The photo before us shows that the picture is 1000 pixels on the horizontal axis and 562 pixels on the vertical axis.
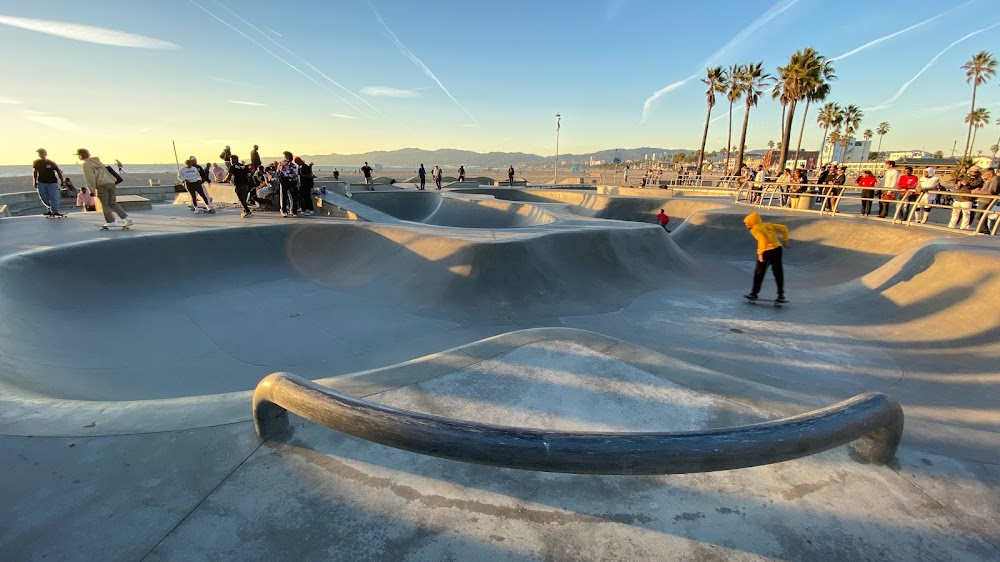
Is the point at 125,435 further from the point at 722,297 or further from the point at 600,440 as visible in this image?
the point at 722,297

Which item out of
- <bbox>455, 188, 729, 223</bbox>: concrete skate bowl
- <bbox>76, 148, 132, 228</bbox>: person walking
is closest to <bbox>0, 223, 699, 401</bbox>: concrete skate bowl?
<bbox>76, 148, 132, 228</bbox>: person walking

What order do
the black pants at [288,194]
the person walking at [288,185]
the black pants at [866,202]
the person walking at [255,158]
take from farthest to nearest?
the person walking at [255,158] < the black pants at [866,202] < the black pants at [288,194] < the person walking at [288,185]

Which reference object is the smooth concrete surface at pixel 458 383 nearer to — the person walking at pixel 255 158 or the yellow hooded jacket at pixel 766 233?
the yellow hooded jacket at pixel 766 233

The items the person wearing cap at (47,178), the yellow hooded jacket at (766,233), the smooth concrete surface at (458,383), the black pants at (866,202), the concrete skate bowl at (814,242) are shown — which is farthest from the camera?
the black pants at (866,202)

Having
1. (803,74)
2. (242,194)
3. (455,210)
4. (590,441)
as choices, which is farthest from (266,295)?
(803,74)

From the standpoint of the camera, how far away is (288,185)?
12.7 m

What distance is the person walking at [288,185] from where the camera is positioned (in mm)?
12352

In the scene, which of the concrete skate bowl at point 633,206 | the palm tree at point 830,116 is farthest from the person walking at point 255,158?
the palm tree at point 830,116

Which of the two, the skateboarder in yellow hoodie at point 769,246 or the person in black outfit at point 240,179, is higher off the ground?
the person in black outfit at point 240,179

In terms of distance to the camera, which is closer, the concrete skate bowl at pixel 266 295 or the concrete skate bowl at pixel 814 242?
the concrete skate bowl at pixel 266 295

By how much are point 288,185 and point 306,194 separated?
2.70 ft

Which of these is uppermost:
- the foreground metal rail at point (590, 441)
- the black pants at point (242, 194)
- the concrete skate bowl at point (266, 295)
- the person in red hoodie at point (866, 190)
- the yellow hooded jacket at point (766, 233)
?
the person in red hoodie at point (866, 190)

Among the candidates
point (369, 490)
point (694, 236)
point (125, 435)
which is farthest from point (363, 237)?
point (694, 236)

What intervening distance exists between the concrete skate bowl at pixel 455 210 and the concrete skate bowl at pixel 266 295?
13.2 ft
